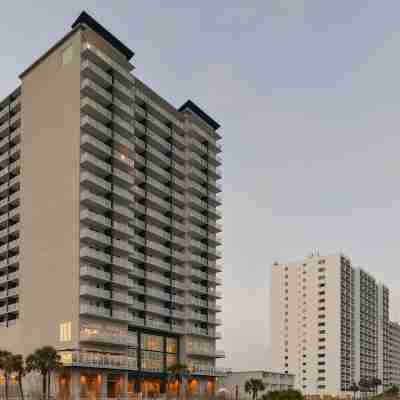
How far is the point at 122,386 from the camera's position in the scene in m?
102

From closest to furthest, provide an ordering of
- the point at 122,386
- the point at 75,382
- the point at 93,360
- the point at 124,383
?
the point at 75,382 < the point at 93,360 < the point at 122,386 < the point at 124,383

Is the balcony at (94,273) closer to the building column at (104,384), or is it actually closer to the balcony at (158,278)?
the building column at (104,384)

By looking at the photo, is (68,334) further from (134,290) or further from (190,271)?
(190,271)

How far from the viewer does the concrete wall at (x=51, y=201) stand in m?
98.9

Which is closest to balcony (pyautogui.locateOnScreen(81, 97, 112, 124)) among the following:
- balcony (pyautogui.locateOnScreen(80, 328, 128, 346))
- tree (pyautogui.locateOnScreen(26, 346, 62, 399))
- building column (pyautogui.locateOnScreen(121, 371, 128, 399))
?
balcony (pyautogui.locateOnScreen(80, 328, 128, 346))

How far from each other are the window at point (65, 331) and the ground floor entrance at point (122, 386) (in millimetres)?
4922

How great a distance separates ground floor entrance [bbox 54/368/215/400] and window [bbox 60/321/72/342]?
492 cm

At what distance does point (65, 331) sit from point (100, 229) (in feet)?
59.3

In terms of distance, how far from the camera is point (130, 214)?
11012cm

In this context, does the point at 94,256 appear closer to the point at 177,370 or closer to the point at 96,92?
the point at 177,370

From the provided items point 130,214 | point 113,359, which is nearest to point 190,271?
point 130,214

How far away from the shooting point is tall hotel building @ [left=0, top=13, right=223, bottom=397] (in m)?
99.1

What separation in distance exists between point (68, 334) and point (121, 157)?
108 ft

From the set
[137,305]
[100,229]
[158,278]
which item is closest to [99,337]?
[137,305]
